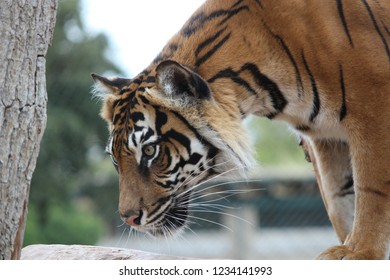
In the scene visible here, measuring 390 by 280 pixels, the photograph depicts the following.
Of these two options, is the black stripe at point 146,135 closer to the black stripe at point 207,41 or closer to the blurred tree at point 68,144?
the black stripe at point 207,41

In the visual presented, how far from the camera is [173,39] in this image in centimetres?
293

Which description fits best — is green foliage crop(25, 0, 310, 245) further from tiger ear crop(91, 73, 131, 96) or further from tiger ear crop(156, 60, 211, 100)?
tiger ear crop(156, 60, 211, 100)

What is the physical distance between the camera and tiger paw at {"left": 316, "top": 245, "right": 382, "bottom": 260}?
2723mm

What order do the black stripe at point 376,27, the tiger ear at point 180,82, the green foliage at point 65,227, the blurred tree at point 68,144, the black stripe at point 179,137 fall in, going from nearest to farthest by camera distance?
the tiger ear at point 180,82, the black stripe at point 179,137, the black stripe at point 376,27, the green foliage at point 65,227, the blurred tree at point 68,144

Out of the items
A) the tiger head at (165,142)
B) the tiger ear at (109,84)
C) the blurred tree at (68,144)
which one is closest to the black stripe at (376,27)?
the tiger head at (165,142)

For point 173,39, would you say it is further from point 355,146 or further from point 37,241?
point 37,241

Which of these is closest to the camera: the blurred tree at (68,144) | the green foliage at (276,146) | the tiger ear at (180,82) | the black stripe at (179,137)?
the tiger ear at (180,82)

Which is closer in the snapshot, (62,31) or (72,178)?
(72,178)

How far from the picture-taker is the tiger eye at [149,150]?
266 centimetres

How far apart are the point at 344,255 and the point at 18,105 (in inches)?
53.1

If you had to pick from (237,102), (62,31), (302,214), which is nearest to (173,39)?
(237,102)

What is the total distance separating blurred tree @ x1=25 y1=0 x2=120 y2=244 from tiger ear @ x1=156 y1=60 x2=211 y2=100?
5430 mm

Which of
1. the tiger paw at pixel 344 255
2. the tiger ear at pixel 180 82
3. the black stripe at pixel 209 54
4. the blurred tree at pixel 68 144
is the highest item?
the blurred tree at pixel 68 144

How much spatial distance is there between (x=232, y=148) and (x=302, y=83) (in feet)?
1.26
